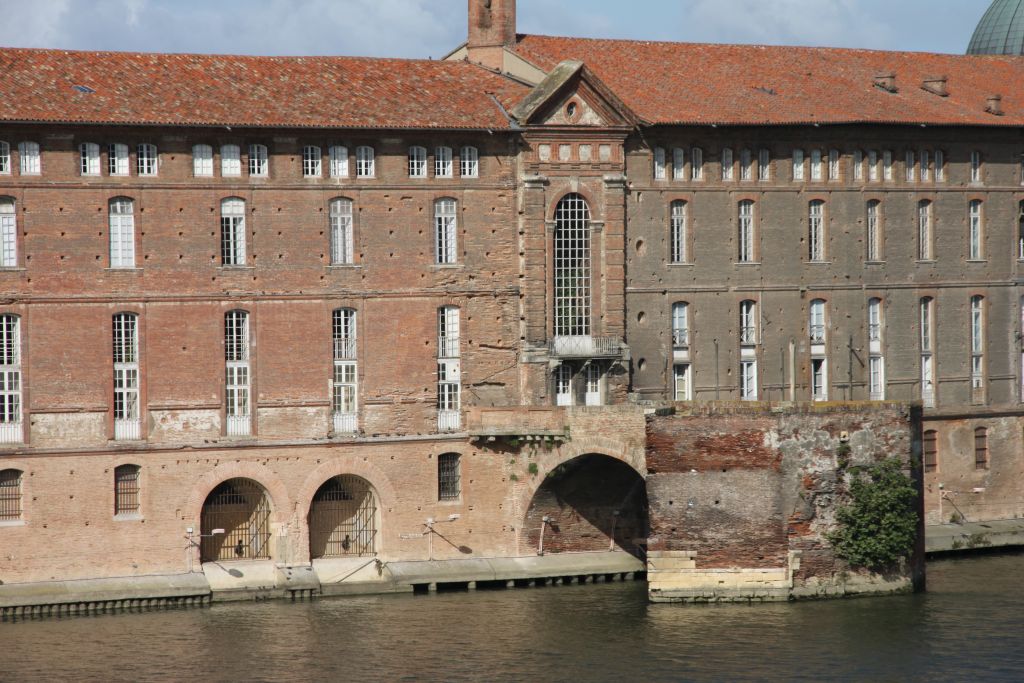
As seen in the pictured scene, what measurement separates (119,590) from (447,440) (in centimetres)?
1182

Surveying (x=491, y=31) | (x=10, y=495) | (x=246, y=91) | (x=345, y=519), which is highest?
(x=491, y=31)

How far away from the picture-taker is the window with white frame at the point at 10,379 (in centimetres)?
7031

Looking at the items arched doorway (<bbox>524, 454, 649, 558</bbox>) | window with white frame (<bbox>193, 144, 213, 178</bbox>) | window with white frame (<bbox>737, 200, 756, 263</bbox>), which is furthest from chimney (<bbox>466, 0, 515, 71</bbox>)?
arched doorway (<bbox>524, 454, 649, 558</bbox>)

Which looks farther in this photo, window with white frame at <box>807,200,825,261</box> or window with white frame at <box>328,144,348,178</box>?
window with white frame at <box>807,200,825,261</box>

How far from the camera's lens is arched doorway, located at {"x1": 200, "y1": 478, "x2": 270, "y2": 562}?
7325 cm

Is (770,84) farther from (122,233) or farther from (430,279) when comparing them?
(122,233)

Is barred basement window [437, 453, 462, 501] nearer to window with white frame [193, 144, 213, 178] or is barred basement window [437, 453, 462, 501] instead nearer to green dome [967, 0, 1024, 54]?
window with white frame [193, 144, 213, 178]

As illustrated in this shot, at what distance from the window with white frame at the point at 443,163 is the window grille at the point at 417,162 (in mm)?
428

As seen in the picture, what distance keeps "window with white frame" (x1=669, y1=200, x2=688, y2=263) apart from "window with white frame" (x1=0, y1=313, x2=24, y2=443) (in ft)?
73.6

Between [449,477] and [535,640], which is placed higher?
[449,477]

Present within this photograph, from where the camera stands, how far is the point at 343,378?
73938 millimetres

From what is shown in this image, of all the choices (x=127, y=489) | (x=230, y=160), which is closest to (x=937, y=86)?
(x=230, y=160)

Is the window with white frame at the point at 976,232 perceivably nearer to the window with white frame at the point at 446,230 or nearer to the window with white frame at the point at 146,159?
the window with white frame at the point at 446,230

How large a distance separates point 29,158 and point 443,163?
1333 centimetres
